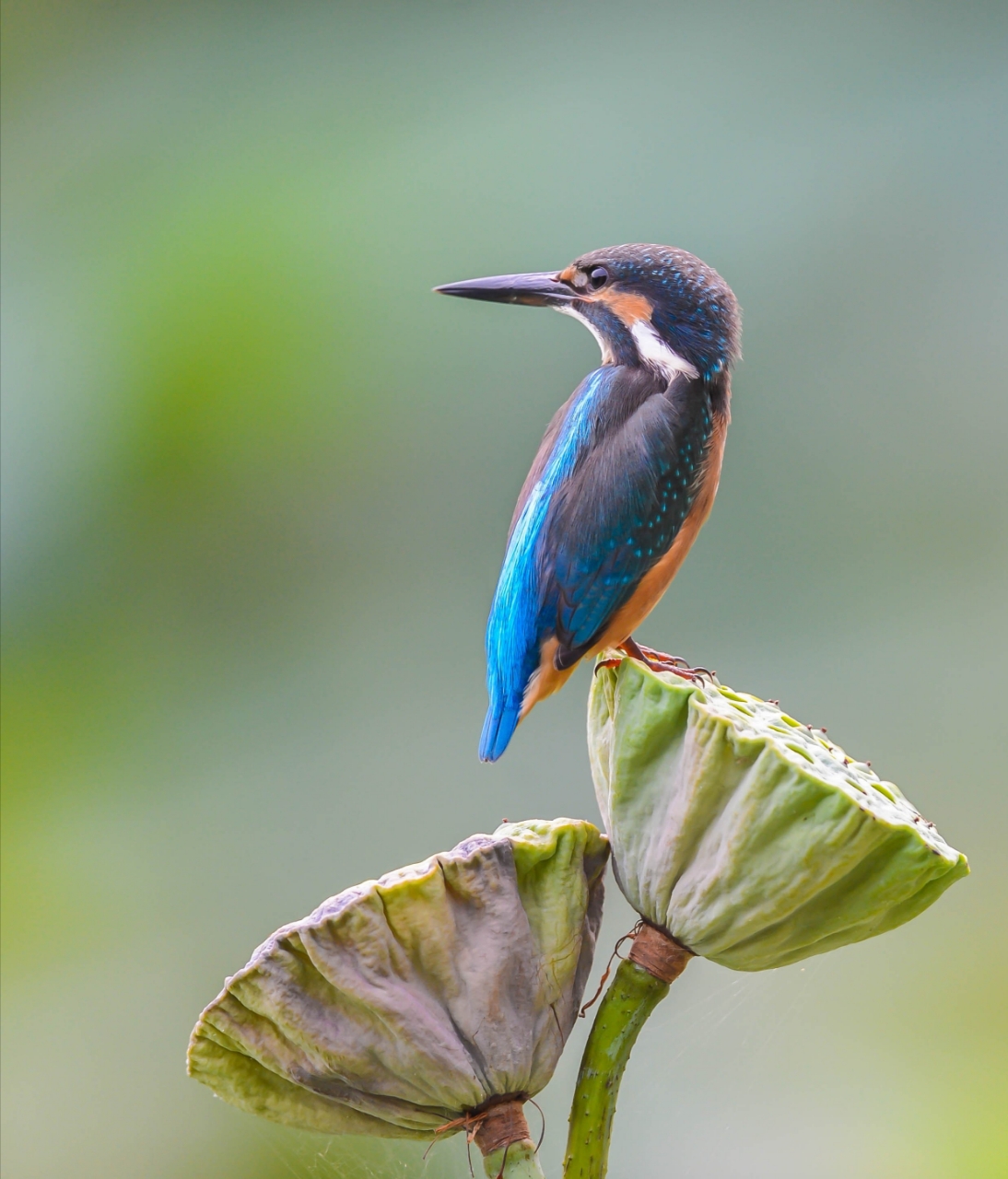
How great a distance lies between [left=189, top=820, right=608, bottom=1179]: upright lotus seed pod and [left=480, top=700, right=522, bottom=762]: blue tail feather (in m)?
0.22

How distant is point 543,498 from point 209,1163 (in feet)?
5.03

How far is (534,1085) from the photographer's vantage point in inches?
22.3

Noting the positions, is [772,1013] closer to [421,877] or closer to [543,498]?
[543,498]

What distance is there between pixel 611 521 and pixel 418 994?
41cm

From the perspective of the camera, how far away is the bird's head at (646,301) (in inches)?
35.0

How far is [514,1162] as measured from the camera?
1.80ft

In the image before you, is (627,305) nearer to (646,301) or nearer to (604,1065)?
(646,301)

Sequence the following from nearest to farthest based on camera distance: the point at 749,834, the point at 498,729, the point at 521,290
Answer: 1. the point at 749,834
2. the point at 498,729
3. the point at 521,290

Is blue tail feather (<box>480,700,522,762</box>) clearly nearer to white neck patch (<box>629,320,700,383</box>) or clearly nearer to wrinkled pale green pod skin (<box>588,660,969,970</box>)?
wrinkled pale green pod skin (<box>588,660,969,970</box>)

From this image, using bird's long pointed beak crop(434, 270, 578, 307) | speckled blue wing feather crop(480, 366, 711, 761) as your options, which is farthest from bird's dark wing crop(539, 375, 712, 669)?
bird's long pointed beak crop(434, 270, 578, 307)

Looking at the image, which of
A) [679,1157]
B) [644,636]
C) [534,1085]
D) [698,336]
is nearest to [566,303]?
[698,336]

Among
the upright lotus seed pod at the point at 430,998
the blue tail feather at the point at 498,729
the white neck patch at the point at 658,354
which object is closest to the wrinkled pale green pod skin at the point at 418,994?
the upright lotus seed pod at the point at 430,998

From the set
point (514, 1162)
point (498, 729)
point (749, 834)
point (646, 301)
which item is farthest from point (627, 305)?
point (514, 1162)

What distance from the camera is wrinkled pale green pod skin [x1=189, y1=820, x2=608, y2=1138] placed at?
0.53 m
